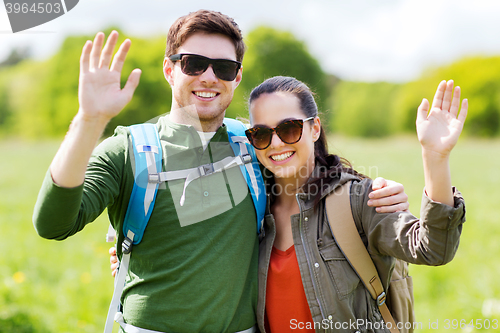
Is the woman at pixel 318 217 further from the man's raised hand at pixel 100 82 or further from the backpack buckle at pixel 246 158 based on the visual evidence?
the man's raised hand at pixel 100 82

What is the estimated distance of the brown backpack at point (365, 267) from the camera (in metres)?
2.65

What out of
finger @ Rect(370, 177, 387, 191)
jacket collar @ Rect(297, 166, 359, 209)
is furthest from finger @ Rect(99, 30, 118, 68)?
finger @ Rect(370, 177, 387, 191)

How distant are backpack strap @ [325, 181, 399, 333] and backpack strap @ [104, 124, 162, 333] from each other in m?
1.24

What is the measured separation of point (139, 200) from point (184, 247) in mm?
433

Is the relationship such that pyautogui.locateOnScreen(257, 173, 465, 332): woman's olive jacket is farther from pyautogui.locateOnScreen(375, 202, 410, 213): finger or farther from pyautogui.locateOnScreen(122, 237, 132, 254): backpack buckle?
pyautogui.locateOnScreen(122, 237, 132, 254): backpack buckle

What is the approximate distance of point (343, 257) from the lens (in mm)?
2672

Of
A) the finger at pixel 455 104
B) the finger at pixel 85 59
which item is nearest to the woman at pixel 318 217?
the finger at pixel 455 104

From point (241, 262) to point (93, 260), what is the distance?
580cm

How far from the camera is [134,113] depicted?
42.8 meters

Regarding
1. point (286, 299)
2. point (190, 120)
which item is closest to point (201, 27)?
point (190, 120)

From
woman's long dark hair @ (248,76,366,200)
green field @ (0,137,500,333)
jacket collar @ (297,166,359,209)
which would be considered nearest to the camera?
jacket collar @ (297,166,359,209)

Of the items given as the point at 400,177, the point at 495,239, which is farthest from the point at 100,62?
the point at 400,177

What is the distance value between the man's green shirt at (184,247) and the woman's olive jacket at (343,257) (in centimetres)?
26

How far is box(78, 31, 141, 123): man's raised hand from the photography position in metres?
1.94
